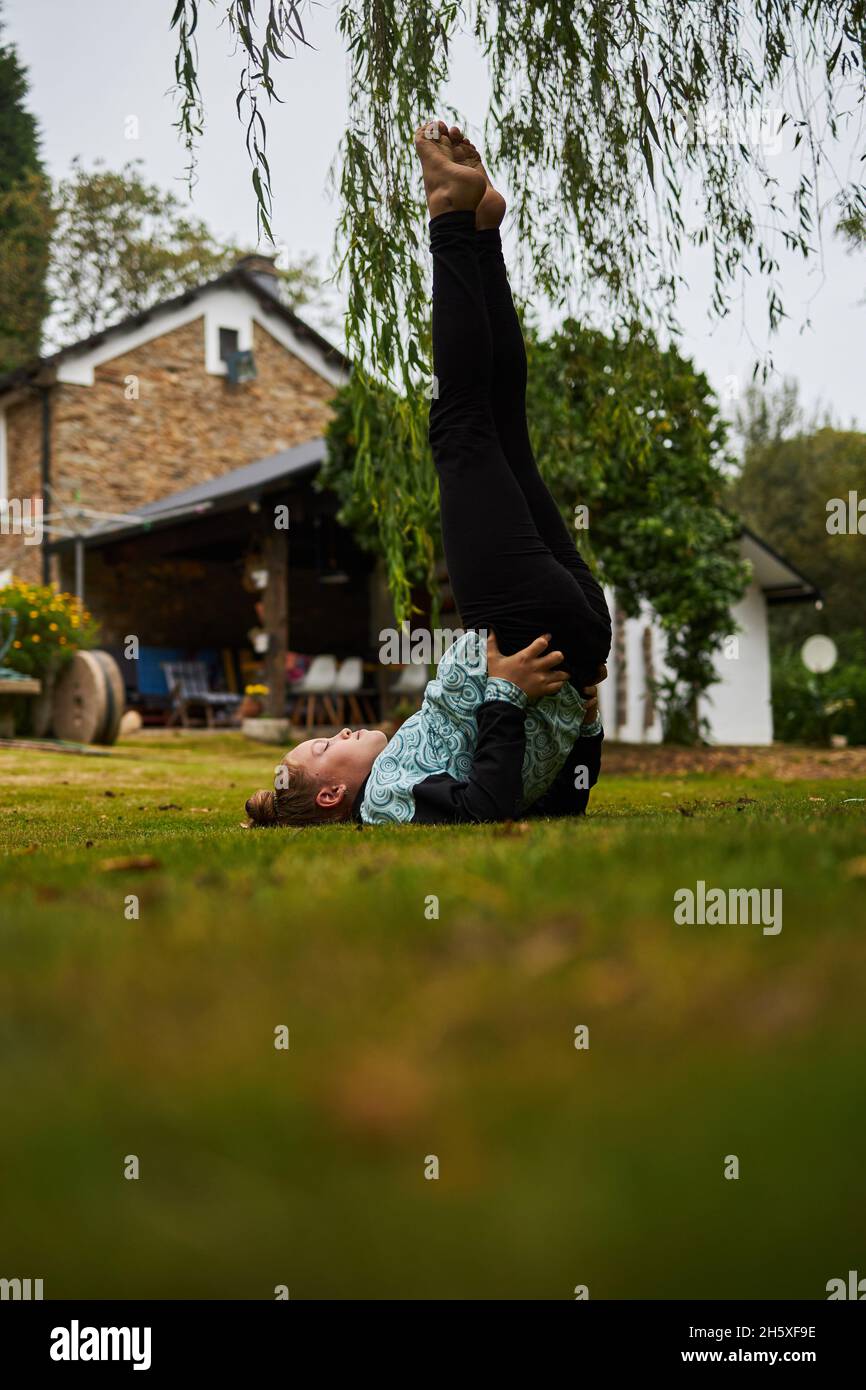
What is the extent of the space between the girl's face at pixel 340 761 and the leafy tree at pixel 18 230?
98.3 feet

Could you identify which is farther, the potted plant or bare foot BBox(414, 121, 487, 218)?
the potted plant

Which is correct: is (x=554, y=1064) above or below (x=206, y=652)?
below

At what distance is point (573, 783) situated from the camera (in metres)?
3.88

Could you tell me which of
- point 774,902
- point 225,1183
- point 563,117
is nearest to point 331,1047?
point 225,1183

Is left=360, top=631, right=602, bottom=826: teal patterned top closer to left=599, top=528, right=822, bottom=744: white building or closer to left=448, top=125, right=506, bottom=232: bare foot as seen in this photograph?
left=448, top=125, right=506, bottom=232: bare foot

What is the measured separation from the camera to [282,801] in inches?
149

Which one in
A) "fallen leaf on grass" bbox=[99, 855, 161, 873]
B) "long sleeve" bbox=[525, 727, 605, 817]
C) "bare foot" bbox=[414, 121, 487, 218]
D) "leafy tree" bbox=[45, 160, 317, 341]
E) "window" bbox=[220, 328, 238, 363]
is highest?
"leafy tree" bbox=[45, 160, 317, 341]

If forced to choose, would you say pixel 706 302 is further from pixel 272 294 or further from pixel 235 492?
pixel 272 294

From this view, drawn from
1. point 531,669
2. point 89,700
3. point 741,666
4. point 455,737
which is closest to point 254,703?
point 89,700

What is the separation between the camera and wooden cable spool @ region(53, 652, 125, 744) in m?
11.2

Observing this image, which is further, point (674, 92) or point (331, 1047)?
point (674, 92)

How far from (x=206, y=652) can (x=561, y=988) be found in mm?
18447

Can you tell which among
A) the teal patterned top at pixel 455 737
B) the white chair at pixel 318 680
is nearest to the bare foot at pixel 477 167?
the teal patterned top at pixel 455 737

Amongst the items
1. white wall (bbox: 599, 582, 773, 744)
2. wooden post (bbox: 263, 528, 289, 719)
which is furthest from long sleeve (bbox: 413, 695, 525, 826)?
white wall (bbox: 599, 582, 773, 744)
